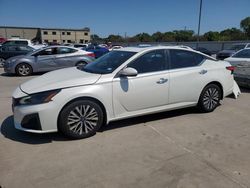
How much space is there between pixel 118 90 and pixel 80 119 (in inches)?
32.0

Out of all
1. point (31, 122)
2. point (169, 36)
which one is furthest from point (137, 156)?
point (169, 36)

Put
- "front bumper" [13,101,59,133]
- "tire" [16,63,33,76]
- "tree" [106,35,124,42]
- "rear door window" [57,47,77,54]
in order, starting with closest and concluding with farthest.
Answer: "front bumper" [13,101,59,133], "tire" [16,63,33,76], "rear door window" [57,47,77,54], "tree" [106,35,124,42]

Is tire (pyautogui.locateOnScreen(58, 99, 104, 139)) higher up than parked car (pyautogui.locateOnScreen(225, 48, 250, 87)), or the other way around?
parked car (pyautogui.locateOnScreen(225, 48, 250, 87))

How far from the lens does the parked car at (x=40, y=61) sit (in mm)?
10812

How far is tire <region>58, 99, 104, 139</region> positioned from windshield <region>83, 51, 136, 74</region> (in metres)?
0.72

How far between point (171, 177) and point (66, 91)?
203 centimetres

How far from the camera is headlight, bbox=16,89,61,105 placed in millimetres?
3708

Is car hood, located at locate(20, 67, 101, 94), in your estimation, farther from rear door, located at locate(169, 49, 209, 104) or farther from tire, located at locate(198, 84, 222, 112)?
tire, located at locate(198, 84, 222, 112)

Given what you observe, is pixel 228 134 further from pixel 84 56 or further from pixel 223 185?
pixel 84 56

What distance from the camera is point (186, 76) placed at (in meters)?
4.86

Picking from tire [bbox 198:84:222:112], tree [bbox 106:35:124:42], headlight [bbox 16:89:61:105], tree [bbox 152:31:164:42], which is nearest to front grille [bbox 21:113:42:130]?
headlight [bbox 16:89:61:105]

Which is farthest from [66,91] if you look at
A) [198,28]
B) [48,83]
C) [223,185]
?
[198,28]

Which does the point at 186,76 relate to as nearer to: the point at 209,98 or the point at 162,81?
the point at 162,81

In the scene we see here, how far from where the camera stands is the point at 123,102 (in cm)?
423
